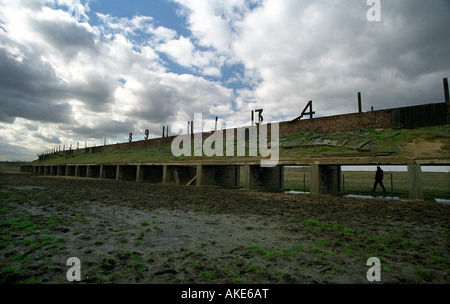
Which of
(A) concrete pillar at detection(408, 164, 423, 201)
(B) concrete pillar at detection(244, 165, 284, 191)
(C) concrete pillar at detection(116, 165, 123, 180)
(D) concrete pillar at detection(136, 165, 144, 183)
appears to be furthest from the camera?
(C) concrete pillar at detection(116, 165, 123, 180)

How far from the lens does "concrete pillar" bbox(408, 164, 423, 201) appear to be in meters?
10.8

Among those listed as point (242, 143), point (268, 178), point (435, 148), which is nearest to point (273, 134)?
point (242, 143)

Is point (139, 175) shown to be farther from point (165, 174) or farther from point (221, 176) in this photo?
point (221, 176)

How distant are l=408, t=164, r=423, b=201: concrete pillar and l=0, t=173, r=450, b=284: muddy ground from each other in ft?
14.8

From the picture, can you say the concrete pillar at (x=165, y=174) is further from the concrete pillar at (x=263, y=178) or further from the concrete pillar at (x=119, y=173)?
the concrete pillar at (x=263, y=178)

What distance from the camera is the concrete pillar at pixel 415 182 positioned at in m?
10.8

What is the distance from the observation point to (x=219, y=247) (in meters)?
4.33

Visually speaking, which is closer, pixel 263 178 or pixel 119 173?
pixel 263 178

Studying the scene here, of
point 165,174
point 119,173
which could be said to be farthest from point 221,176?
point 119,173

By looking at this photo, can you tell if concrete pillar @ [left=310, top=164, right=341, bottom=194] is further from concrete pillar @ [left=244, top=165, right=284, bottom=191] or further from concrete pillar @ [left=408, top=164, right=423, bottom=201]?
concrete pillar @ [left=408, top=164, right=423, bottom=201]

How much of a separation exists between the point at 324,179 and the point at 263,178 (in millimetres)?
4997

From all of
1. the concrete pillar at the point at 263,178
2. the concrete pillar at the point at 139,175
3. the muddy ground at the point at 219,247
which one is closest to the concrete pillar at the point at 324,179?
the concrete pillar at the point at 263,178

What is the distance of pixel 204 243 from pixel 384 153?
12.4 meters

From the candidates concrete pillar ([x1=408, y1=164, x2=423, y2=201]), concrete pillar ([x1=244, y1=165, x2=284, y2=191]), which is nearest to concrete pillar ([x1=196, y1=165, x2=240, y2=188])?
concrete pillar ([x1=244, y1=165, x2=284, y2=191])
